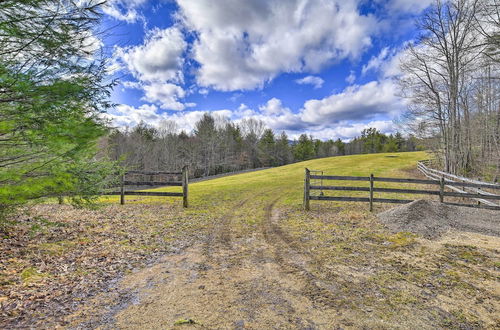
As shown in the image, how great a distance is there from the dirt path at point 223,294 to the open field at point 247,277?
2 centimetres

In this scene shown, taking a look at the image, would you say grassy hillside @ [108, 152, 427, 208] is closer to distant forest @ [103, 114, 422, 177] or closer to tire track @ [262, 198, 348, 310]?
tire track @ [262, 198, 348, 310]

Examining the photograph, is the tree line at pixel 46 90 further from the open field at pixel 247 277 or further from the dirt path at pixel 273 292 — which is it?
the dirt path at pixel 273 292

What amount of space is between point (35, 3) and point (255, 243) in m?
6.53

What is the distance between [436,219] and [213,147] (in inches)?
1946

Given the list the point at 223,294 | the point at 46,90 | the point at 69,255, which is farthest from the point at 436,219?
the point at 69,255

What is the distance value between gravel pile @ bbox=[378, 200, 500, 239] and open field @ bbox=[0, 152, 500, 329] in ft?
1.57

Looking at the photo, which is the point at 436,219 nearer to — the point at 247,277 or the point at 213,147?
the point at 247,277

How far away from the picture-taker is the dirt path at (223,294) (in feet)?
10.7

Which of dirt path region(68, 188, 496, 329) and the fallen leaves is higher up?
the fallen leaves

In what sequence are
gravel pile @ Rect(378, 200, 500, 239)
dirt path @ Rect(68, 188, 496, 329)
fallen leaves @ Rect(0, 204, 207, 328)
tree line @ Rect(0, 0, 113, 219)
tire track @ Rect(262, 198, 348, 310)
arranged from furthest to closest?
gravel pile @ Rect(378, 200, 500, 239) < tire track @ Rect(262, 198, 348, 310) < fallen leaves @ Rect(0, 204, 207, 328) < tree line @ Rect(0, 0, 113, 219) < dirt path @ Rect(68, 188, 496, 329)

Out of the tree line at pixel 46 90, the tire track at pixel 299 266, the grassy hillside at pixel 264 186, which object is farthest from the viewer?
the grassy hillside at pixel 264 186

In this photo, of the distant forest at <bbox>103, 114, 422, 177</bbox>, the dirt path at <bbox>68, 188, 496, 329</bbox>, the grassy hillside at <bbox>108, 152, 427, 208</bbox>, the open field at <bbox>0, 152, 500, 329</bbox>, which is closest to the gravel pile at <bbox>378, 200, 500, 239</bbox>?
the open field at <bbox>0, 152, 500, 329</bbox>

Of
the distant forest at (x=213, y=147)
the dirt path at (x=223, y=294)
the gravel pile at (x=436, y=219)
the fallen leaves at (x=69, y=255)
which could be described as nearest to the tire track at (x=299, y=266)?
the dirt path at (x=223, y=294)

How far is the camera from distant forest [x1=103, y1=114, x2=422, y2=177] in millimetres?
47125
